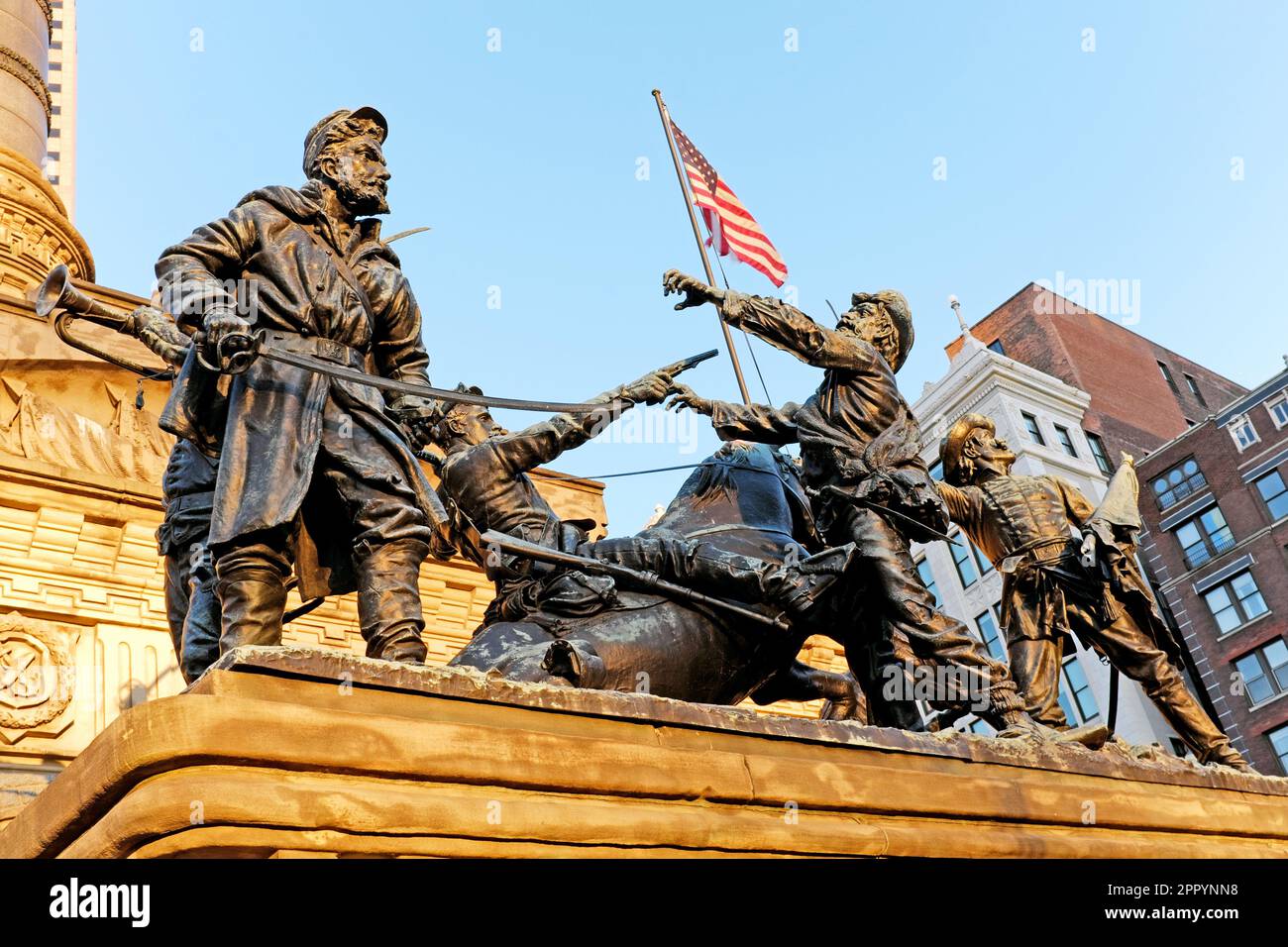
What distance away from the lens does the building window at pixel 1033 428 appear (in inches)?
1805

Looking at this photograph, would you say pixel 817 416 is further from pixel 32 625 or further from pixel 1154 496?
pixel 1154 496

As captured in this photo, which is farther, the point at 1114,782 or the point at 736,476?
the point at 736,476

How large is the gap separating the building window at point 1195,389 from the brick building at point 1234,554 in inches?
593

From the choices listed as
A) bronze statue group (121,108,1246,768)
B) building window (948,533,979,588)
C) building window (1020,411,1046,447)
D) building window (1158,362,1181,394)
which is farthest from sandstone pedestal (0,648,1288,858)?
building window (1158,362,1181,394)

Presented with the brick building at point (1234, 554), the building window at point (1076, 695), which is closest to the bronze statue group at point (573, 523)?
the building window at point (1076, 695)

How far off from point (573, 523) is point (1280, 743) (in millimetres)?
34950

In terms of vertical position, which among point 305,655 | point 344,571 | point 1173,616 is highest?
point 1173,616

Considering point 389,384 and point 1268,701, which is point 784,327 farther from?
point 1268,701

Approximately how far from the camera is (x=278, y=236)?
6875 millimetres

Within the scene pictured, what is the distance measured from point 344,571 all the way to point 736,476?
8.03ft

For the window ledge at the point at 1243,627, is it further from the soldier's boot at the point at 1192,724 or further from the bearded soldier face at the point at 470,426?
the bearded soldier face at the point at 470,426

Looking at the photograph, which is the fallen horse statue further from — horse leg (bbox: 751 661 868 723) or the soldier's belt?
the soldier's belt

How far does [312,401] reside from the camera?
6246mm

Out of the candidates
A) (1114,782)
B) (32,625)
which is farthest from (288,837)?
(32,625)
